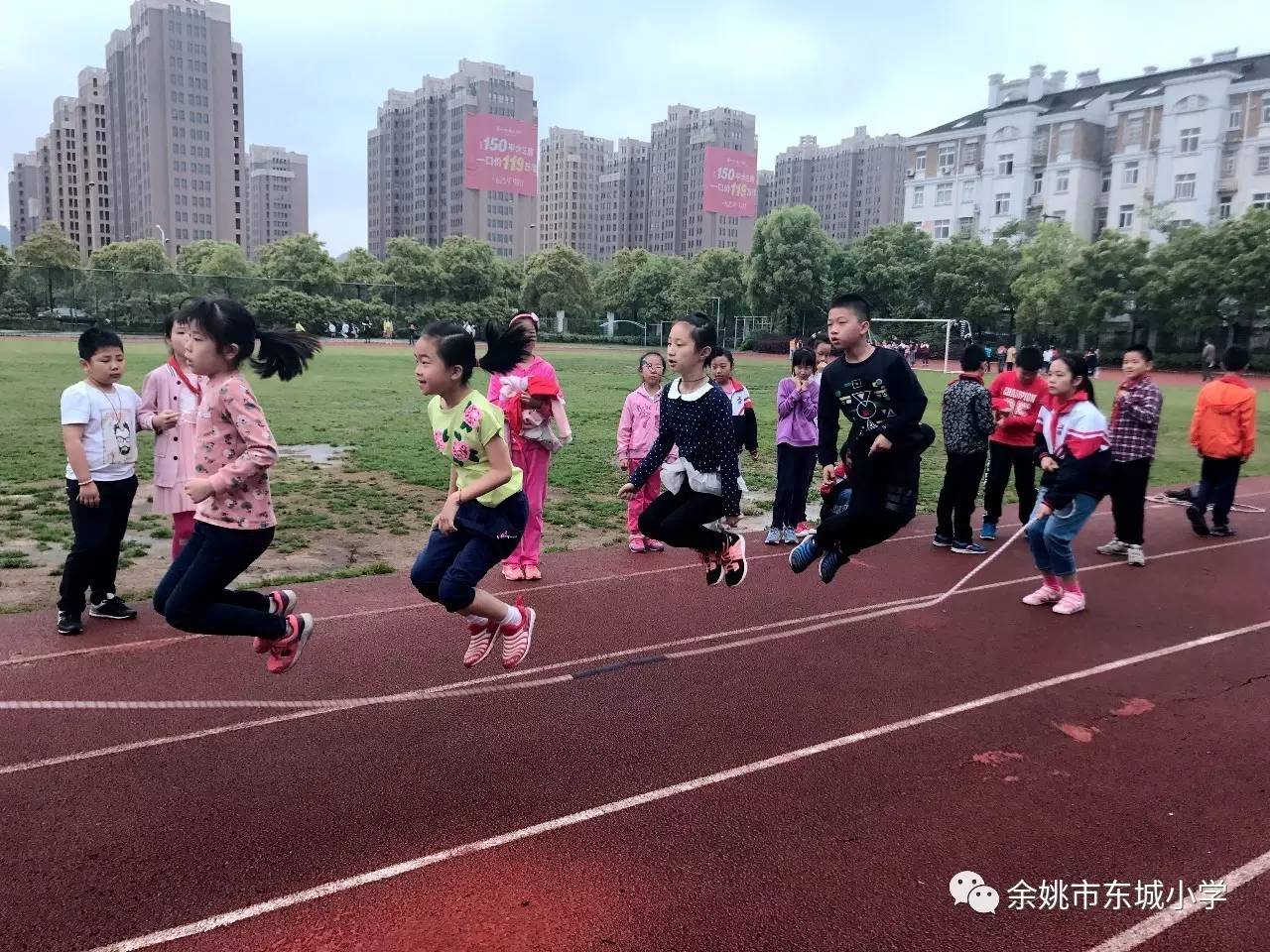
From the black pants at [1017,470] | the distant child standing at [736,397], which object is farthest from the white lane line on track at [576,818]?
the black pants at [1017,470]

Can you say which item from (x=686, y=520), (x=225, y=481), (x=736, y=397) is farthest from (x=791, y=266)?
(x=225, y=481)

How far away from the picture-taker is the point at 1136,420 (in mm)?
9125

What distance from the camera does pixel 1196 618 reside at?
290 inches

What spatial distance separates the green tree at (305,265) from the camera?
57.4m

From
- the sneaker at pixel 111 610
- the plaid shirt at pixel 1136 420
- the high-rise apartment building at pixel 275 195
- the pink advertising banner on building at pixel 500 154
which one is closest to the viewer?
the sneaker at pixel 111 610

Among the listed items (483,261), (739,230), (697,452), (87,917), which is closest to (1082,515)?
(697,452)

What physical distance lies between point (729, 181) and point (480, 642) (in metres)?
120

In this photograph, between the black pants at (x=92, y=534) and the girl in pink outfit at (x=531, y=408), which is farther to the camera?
the girl in pink outfit at (x=531, y=408)

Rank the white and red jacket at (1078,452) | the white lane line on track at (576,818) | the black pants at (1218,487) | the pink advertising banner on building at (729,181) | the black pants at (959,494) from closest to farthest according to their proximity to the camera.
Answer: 1. the white lane line on track at (576,818)
2. the white and red jacket at (1078,452)
3. the black pants at (959,494)
4. the black pants at (1218,487)
5. the pink advertising banner on building at (729,181)

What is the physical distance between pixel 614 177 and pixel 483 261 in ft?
320

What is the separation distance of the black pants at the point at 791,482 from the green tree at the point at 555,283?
5995 centimetres

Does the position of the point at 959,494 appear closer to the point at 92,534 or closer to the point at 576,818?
the point at 576,818

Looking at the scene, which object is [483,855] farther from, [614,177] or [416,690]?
[614,177]

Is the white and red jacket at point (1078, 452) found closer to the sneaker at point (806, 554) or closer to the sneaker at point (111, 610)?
the sneaker at point (806, 554)
